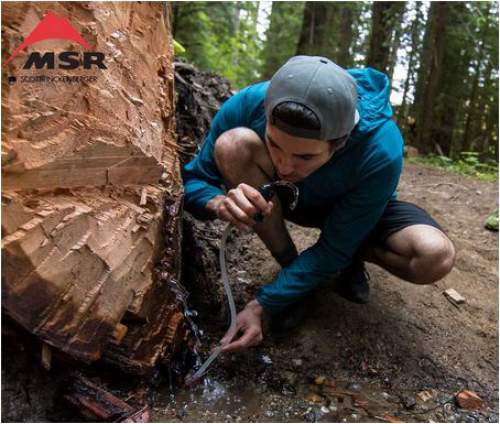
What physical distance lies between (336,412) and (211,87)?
215 centimetres

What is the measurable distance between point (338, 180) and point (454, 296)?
1144 millimetres

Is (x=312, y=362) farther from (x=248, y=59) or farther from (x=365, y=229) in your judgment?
(x=248, y=59)

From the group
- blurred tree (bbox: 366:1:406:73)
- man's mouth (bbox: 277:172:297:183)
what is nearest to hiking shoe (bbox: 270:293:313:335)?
man's mouth (bbox: 277:172:297:183)

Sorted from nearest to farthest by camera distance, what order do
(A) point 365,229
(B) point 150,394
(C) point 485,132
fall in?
(B) point 150,394 < (A) point 365,229 < (C) point 485,132

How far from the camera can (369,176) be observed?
5.69 ft

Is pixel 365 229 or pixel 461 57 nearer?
pixel 365 229

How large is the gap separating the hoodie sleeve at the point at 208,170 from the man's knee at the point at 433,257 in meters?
0.84

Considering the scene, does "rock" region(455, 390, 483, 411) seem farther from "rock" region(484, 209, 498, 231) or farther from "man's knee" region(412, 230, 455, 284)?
"rock" region(484, 209, 498, 231)

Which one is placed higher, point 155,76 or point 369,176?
point 155,76

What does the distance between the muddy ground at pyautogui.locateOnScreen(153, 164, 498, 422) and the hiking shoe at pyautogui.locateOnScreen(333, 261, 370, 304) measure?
65 millimetres

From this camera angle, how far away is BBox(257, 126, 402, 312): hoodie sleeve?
1.81 meters

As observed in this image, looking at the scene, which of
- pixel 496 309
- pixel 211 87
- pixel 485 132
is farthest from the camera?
pixel 485 132

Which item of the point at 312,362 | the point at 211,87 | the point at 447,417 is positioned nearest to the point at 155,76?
the point at 312,362

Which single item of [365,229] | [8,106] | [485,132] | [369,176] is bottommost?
[485,132]
